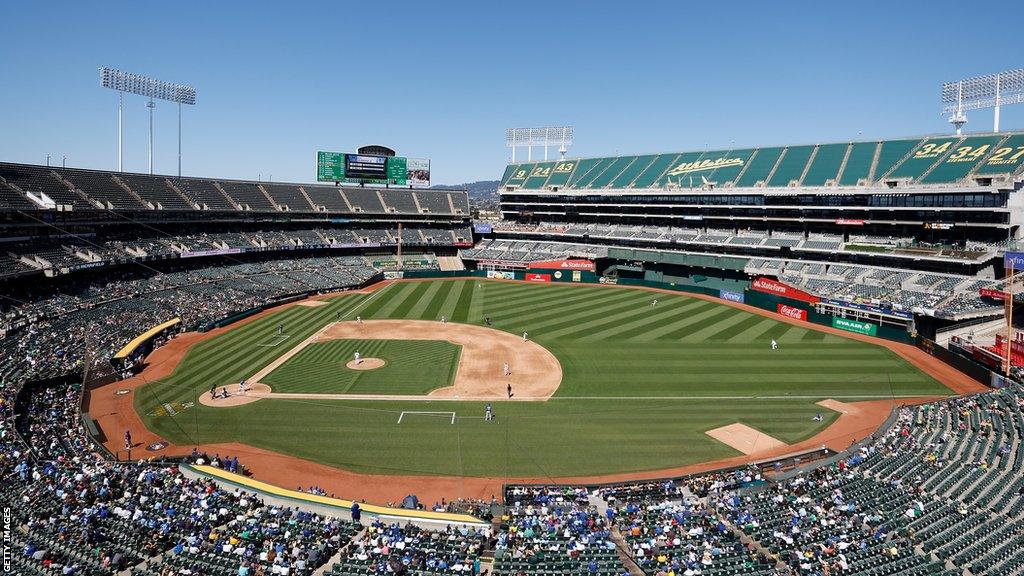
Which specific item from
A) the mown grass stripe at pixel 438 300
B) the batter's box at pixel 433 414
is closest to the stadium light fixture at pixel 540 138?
the mown grass stripe at pixel 438 300

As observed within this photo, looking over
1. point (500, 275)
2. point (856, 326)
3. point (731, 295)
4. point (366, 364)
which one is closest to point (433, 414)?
point (366, 364)

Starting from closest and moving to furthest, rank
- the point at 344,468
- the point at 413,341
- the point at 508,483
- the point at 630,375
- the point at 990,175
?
the point at 508,483
the point at 344,468
the point at 630,375
the point at 413,341
the point at 990,175

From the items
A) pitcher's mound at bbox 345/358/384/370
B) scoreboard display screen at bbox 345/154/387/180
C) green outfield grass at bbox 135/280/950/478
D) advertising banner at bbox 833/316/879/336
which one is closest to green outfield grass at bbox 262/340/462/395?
pitcher's mound at bbox 345/358/384/370

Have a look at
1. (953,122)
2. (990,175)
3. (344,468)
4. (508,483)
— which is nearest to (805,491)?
(508,483)

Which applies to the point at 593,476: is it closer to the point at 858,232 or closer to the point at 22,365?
the point at 22,365

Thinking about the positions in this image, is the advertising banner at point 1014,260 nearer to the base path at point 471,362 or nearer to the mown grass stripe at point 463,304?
the base path at point 471,362

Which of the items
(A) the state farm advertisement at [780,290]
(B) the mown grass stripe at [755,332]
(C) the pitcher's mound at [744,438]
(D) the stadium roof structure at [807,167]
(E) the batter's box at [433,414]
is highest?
(D) the stadium roof structure at [807,167]
